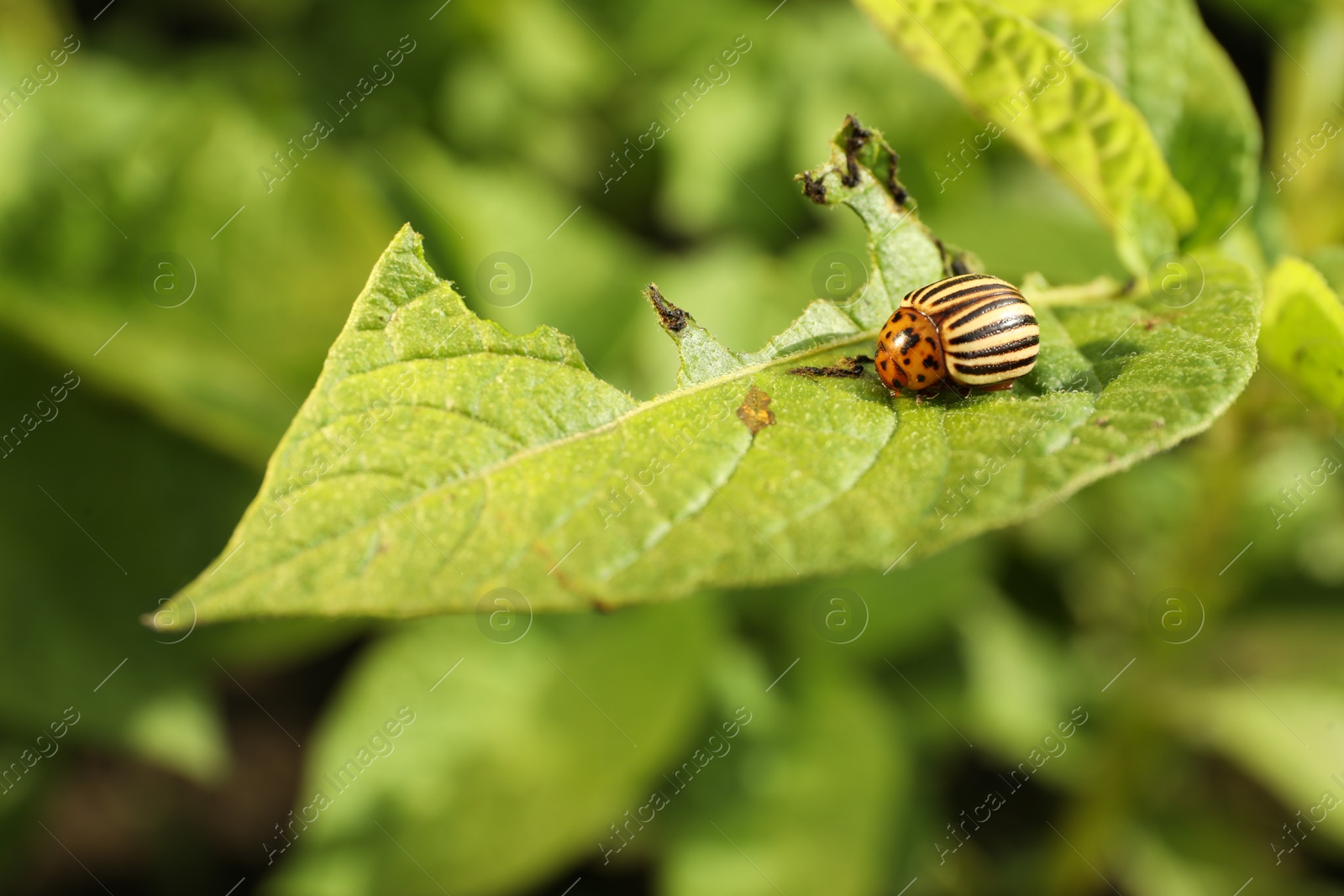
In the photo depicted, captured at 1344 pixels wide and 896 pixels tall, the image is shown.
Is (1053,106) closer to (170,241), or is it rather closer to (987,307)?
(987,307)

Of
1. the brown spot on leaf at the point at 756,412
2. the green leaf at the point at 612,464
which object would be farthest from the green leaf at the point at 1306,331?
the brown spot on leaf at the point at 756,412

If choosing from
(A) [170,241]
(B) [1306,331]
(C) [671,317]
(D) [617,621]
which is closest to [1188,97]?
(B) [1306,331]

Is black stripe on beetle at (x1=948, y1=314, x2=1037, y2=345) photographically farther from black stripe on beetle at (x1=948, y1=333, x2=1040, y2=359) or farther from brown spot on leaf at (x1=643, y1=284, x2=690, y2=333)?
brown spot on leaf at (x1=643, y1=284, x2=690, y2=333)

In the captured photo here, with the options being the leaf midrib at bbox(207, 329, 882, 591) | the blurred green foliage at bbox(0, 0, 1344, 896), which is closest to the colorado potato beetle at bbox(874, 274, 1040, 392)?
the leaf midrib at bbox(207, 329, 882, 591)

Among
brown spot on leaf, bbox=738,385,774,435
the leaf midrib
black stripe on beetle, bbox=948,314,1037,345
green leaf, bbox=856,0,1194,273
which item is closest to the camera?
the leaf midrib

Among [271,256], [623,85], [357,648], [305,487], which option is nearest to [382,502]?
[305,487]

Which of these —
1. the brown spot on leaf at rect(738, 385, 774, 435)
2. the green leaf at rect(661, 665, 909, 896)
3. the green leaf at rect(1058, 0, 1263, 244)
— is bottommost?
the green leaf at rect(661, 665, 909, 896)

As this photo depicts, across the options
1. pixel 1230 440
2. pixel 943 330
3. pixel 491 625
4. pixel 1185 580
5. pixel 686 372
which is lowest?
pixel 1185 580

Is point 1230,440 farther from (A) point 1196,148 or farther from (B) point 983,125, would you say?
(B) point 983,125
